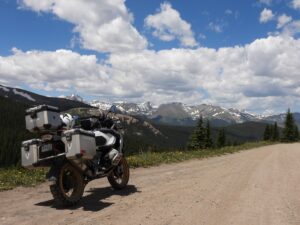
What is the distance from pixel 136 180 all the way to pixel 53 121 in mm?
5283

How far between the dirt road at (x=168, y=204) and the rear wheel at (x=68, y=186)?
0.22 meters

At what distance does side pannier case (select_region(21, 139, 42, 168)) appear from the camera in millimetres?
8523

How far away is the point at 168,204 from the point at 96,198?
198 cm

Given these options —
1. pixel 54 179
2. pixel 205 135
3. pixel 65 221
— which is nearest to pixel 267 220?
pixel 65 221

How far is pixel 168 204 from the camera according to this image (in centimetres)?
895

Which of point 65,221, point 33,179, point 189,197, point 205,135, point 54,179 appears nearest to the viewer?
point 65,221

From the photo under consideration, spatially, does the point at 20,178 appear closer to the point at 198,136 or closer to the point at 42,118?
the point at 42,118

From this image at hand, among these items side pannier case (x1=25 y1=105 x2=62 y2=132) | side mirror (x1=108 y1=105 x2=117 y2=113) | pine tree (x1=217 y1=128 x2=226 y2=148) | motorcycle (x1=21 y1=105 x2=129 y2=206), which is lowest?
pine tree (x1=217 y1=128 x2=226 y2=148)

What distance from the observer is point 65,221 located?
24.0ft

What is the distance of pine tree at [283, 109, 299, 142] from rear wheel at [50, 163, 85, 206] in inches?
4060

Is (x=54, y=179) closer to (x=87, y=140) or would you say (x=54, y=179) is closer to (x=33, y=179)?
(x=87, y=140)

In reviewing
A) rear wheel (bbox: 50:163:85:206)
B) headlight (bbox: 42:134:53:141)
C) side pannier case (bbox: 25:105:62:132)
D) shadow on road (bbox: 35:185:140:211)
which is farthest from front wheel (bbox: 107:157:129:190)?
side pannier case (bbox: 25:105:62:132)

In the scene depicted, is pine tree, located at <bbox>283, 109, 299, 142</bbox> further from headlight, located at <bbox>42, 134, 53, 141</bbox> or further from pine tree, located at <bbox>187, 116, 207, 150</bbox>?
headlight, located at <bbox>42, 134, 53, 141</bbox>

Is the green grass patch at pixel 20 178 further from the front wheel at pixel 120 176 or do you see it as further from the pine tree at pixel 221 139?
the pine tree at pixel 221 139
